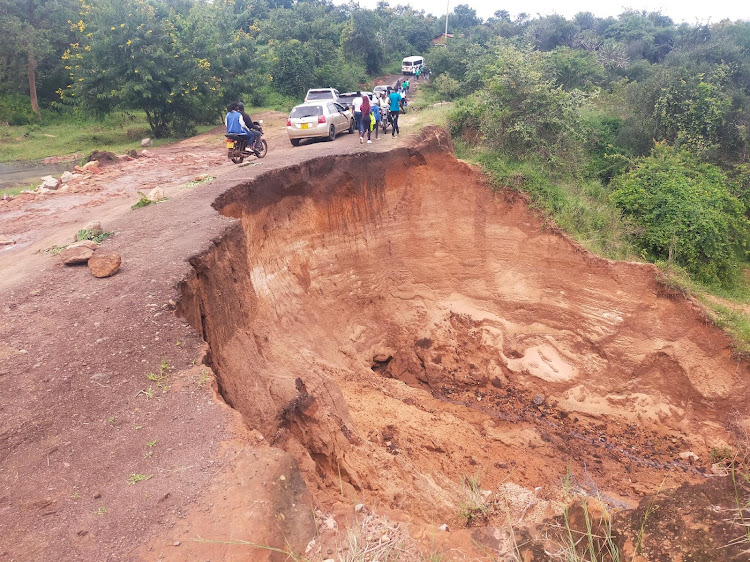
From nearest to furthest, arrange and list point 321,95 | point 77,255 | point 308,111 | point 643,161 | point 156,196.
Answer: point 77,255 → point 156,196 → point 643,161 → point 308,111 → point 321,95

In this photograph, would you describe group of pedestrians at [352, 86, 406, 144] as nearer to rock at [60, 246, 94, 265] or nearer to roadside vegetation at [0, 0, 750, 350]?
roadside vegetation at [0, 0, 750, 350]

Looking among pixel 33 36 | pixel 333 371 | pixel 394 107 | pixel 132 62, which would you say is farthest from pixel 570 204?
pixel 33 36

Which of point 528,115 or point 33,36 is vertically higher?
point 33,36

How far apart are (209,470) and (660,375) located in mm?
10167

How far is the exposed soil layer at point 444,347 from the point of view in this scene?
7.47 m

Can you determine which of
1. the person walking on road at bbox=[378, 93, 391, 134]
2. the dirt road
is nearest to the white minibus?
the dirt road

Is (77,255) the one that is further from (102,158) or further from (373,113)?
(102,158)

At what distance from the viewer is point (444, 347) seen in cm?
1252

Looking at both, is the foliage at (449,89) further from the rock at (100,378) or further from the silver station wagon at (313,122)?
the rock at (100,378)

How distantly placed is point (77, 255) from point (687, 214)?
44.9 ft

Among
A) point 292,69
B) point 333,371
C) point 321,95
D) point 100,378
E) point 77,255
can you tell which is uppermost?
point 292,69

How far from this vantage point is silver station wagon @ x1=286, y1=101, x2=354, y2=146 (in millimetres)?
16859

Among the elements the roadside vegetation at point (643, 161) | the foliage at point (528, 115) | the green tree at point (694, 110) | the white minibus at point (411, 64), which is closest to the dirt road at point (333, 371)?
the roadside vegetation at point (643, 161)

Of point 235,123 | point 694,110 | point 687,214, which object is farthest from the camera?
point 694,110
